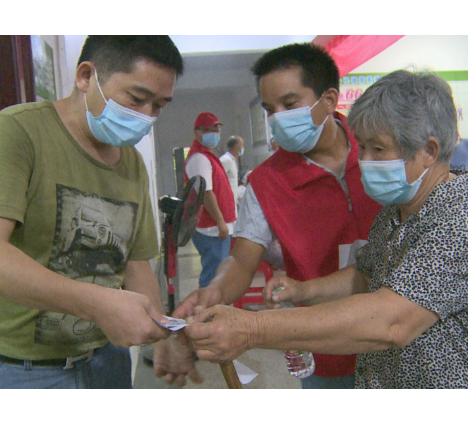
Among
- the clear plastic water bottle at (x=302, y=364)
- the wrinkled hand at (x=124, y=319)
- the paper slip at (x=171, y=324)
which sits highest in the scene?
the wrinkled hand at (x=124, y=319)

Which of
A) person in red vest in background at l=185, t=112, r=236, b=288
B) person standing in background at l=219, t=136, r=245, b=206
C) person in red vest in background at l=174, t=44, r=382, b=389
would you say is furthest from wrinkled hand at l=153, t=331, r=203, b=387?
person standing in background at l=219, t=136, r=245, b=206

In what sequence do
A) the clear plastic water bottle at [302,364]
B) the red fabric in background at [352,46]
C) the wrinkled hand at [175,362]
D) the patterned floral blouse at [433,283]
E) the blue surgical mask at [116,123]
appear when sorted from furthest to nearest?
1. the red fabric in background at [352,46]
2. the clear plastic water bottle at [302,364]
3. the wrinkled hand at [175,362]
4. the blue surgical mask at [116,123]
5. the patterned floral blouse at [433,283]

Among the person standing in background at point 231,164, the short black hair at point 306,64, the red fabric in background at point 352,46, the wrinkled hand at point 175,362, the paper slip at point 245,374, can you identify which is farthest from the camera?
the person standing in background at point 231,164

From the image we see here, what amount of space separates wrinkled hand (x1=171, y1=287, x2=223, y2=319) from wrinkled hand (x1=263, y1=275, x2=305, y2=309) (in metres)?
0.17

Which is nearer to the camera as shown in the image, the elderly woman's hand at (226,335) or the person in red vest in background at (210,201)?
the elderly woman's hand at (226,335)

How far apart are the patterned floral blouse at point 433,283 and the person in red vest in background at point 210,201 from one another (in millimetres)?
2476

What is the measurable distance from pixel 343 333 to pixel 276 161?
759 mm

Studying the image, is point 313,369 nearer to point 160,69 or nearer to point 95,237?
point 95,237

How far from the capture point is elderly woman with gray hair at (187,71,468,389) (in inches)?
34.3

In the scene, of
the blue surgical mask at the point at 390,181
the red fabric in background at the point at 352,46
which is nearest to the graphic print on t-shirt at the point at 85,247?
the blue surgical mask at the point at 390,181

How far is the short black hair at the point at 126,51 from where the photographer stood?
1060mm

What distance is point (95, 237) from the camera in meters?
1.11

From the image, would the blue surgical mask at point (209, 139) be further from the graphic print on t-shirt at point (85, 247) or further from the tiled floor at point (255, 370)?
the graphic print on t-shirt at point (85, 247)

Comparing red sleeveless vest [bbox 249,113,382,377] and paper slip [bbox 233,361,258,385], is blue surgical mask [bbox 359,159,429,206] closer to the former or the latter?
red sleeveless vest [bbox 249,113,382,377]
